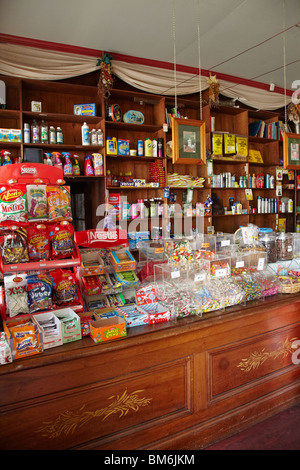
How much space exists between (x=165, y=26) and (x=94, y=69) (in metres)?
1.05

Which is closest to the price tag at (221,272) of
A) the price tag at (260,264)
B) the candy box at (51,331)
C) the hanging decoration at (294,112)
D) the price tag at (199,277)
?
the price tag at (199,277)

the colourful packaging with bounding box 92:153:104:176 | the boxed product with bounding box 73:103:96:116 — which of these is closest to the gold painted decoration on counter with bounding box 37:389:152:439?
the colourful packaging with bounding box 92:153:104:176

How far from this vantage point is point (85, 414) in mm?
1644

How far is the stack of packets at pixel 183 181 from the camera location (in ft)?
15.9

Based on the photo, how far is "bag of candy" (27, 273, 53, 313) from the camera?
183 centimetres

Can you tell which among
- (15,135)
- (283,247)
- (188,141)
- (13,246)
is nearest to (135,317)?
(13,246)

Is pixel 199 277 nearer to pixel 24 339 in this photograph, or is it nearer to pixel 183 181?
pixel 24 339

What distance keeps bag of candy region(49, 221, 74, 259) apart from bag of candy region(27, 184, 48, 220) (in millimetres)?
108

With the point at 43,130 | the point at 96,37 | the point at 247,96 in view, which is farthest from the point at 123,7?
the point at 247,96

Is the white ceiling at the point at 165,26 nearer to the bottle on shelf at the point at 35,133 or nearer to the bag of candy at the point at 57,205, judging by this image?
the bottle on shelf at the point at 35,133

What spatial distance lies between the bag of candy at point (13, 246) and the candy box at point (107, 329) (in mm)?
539

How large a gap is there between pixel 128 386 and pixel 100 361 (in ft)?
0.76

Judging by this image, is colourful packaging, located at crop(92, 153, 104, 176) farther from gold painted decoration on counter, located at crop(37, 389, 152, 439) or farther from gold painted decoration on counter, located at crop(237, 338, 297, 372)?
gold painted decoration on counter, located at crop(37, 389, 152, 439)

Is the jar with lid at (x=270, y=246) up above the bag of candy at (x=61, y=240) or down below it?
below
